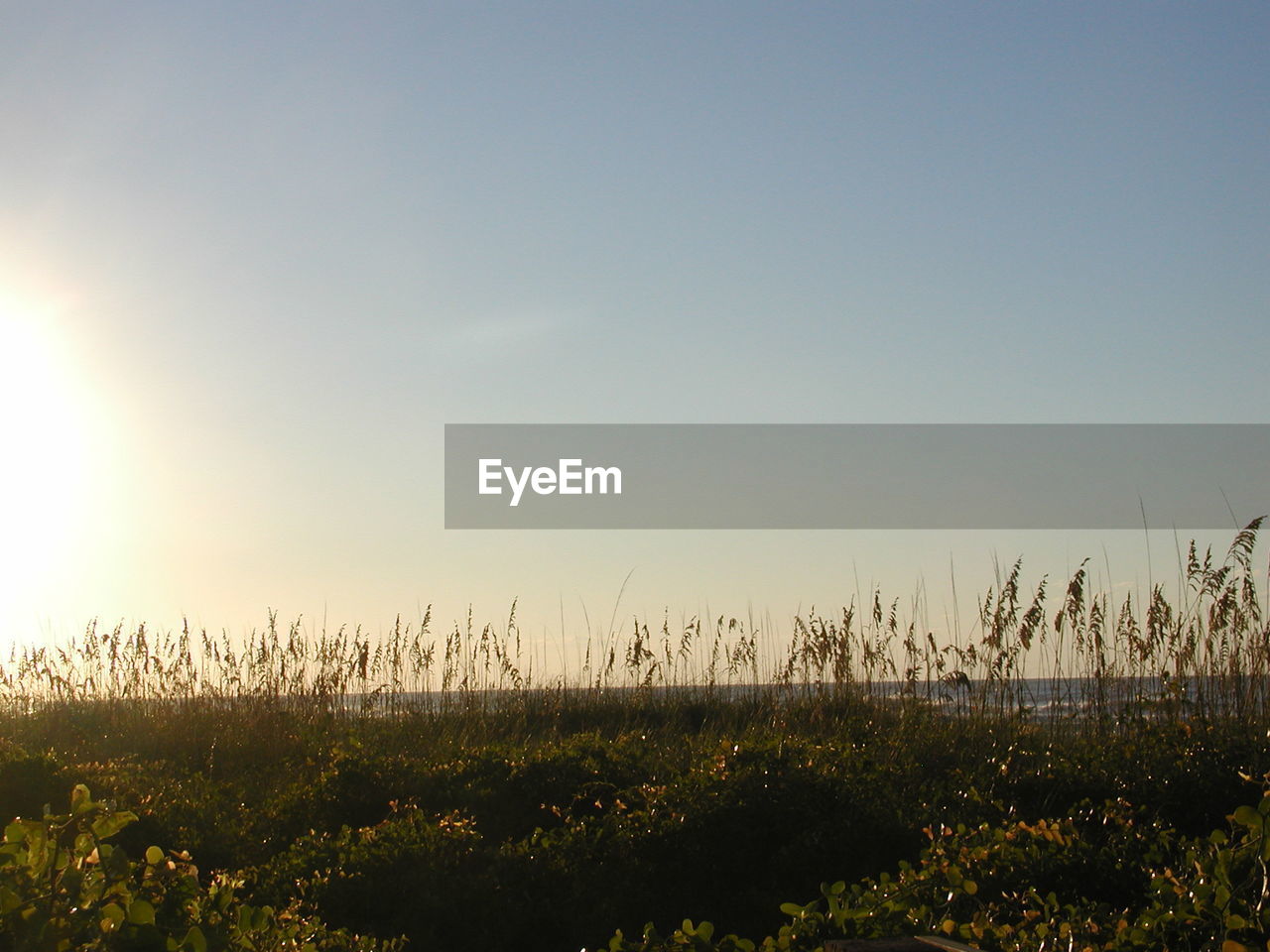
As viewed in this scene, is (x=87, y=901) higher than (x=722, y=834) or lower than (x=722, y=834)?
higher

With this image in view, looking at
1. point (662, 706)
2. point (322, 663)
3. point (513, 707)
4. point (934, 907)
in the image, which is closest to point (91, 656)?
point (322, 663)

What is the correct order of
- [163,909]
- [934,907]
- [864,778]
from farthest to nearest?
[864,778], [934,907], [163,909]

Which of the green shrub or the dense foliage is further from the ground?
the green shrub

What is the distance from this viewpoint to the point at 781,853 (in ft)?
16.4

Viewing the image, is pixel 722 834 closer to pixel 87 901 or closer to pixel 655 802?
pixel 655 802

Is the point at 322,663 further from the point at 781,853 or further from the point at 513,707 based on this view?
the point at 781,853

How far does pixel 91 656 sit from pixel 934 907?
8283 millimetres

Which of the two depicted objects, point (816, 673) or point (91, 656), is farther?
point (91, 656)

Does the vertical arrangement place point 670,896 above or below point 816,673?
below

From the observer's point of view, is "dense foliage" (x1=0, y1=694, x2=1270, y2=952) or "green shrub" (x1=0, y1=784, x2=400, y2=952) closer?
"green shrub" (x1=0, y1=784, x2=400, y2=952)

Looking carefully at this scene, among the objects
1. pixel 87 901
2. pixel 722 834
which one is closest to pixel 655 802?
pixel 722 834

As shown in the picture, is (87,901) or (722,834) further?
(722,834)

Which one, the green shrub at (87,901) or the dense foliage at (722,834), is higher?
the green shrub at (87,901)

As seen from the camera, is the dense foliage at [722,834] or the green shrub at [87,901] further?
the dense foliage at [722,834]
